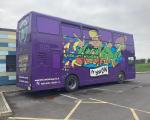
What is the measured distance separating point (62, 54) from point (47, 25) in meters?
1.80

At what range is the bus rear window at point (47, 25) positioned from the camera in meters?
13.6

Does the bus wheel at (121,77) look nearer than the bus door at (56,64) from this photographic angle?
No

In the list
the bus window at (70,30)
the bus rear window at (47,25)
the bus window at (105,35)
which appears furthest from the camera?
the bus window at (105,35)

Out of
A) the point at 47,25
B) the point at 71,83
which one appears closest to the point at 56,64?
the point at 71,83

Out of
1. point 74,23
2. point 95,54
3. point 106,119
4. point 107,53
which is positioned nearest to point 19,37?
point 74,23

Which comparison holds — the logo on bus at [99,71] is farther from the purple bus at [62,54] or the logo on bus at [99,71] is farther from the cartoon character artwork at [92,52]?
the cartoon character artwork at [92,52]

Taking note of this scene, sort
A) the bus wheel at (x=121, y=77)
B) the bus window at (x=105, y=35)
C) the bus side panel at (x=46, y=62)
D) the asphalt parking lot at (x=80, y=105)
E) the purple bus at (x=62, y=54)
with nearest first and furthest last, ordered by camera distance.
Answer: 1. the asphalt parking lot at (x=80, y=105)
2. the bus side panel at (x=46, y=62)
3. the purple bus at (x=62, y=54)
4. the bus window at (x=105, y=35)
5. the bus wheel at (x=121, y=77)

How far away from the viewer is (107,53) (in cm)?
1802

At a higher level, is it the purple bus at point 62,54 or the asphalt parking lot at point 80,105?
the purple bus at point 62,54

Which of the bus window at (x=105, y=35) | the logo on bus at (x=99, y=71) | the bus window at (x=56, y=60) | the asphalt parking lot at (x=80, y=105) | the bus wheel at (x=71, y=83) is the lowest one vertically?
the asphalt parking lot at (x=80, y=105)

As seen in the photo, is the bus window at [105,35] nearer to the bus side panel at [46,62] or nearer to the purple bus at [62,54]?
the purple bus at [62,54]

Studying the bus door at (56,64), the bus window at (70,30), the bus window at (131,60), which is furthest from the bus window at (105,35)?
the bus door at (56,64)

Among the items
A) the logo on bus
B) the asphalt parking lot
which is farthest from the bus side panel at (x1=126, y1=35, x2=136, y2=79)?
the asphalt parking lot

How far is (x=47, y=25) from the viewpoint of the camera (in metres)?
13.9
